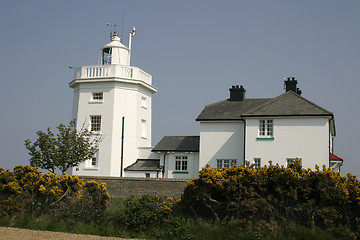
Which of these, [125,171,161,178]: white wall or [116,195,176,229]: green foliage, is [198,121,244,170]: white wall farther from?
[116,195,176,229]: green foliage

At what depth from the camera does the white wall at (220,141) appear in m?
29.4

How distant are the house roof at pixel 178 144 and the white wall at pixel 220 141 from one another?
4.41ft

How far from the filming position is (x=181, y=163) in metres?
31.3

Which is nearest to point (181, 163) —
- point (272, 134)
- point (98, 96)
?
point (272, 134)

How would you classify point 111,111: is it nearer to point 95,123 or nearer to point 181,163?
point 95,123

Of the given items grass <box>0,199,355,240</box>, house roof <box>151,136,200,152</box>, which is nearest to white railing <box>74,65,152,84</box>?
house roof <box>151,136,200,152</box>

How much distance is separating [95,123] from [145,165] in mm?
4726

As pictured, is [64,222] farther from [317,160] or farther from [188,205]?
[317,160]

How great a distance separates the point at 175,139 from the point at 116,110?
15.6 feet

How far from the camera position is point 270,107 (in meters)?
27.8

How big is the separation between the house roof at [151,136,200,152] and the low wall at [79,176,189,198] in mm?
7545

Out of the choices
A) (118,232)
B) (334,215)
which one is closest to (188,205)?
(118,232)

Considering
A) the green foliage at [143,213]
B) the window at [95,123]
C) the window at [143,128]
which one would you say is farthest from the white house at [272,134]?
the green foliage at [143,213]

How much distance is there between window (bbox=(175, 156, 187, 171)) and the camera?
102 ft
